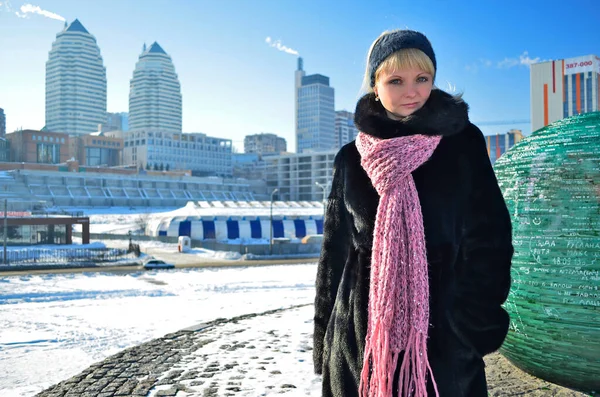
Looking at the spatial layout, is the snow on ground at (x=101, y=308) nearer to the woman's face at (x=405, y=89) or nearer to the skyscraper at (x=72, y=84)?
the woman's face at (x=405, y=89)

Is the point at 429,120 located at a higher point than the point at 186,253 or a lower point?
higher

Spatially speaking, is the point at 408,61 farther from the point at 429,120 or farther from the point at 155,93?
the point at 155,93

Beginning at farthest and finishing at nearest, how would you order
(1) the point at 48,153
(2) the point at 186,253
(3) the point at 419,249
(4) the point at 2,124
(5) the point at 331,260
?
(4) the point at 2,124 < (1) the point at 48,153 < (2) the point at 186,253 < (5) the point at 331,260 < (3) the point at 419,249

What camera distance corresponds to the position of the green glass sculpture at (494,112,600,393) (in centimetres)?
410

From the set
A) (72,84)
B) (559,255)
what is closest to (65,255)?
(559,255)

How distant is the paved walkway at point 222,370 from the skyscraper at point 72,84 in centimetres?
18908

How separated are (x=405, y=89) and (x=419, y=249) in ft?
2.17

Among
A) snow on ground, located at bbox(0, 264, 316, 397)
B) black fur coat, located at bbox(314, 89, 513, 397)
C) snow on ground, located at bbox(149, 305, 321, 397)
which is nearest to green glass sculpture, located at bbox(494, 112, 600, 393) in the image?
snow on ground, located at bbox(149, 305, 321, 397)

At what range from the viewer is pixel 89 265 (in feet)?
91.7

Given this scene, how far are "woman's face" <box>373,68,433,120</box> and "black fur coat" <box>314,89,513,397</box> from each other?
6 cm

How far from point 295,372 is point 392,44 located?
4.71 meters

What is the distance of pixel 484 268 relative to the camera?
1977 millimetres

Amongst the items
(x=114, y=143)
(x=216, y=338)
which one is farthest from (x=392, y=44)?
(x=114, y=143)

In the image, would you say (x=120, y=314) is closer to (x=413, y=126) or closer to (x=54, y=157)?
(x=413, y=126)
